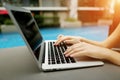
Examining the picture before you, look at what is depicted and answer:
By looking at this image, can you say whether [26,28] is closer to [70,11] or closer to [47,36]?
[47,36]

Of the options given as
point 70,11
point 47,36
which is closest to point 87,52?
point 47,36

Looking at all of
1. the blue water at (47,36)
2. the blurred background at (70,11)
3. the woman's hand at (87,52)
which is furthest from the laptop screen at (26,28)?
the blurred background at (70,11)

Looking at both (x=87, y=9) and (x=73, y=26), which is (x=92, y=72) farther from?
(x=87, y=9)

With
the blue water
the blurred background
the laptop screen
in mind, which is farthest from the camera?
the blurred background

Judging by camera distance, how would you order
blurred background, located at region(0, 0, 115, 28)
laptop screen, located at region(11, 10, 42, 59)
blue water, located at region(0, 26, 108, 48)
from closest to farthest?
Result: laptop screen, located at region(11, 10, 42, 59) → blue water, located at region(0, 26, 108, 48) → blurred background, located at region(0, 0, 115, 28)

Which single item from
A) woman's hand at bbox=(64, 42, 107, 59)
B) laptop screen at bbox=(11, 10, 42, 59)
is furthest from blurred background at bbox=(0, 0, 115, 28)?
woman's hand at bbox=(64, 42, 107, 59)

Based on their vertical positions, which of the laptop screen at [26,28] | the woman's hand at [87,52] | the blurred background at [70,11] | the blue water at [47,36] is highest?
the laptop screen at [26,28]

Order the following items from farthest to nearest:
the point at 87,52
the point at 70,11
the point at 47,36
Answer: the point at 70,11, the point at 47,36, the point at 87,52

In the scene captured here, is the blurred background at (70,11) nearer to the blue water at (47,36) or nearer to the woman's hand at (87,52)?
the blue water at (47,36)

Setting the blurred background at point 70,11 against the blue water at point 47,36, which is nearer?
the blue water at point 47,36

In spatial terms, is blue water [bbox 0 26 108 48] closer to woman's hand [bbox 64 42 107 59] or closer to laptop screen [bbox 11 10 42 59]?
laptop screen [bbox 11 10 42 59]

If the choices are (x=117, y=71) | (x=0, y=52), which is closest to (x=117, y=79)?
Answer: (x=117, y=71)

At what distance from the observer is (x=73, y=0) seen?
5746 mm

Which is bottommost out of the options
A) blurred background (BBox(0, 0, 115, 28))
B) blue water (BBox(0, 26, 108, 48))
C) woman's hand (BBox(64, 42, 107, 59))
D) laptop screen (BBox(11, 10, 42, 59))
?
blue water (BBox(0, 26, 108, 48))
